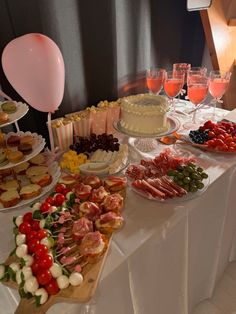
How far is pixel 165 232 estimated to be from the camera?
70cm

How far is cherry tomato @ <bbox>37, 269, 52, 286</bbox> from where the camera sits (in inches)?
20.1

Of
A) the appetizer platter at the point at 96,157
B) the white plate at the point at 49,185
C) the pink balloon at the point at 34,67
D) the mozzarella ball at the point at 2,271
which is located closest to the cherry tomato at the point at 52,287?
the mozzarella ball at the point at 2,271

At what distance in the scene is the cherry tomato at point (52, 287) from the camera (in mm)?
507

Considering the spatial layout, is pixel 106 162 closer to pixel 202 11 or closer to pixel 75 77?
pixel 75 77

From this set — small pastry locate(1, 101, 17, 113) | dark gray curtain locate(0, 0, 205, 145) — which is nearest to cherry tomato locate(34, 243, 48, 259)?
small pastry locate(1, 101, 17, 113)

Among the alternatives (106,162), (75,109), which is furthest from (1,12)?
(106,162)

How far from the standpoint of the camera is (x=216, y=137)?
3.56 ft

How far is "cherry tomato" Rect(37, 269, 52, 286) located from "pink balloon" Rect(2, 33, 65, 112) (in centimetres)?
53

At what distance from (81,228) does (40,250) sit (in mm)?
111

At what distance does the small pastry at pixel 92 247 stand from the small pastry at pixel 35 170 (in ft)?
1.12

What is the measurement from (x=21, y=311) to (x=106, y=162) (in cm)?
56

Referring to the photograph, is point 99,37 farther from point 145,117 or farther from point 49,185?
point 49,185

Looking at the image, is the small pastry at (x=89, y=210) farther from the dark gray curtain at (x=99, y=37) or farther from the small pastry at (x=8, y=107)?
the dark gray curtain at (x=99, y=37)

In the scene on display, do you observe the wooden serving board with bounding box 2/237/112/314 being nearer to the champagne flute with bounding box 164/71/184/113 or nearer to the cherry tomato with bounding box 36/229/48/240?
the cherry tomato with bounding box 36/229/48/240
